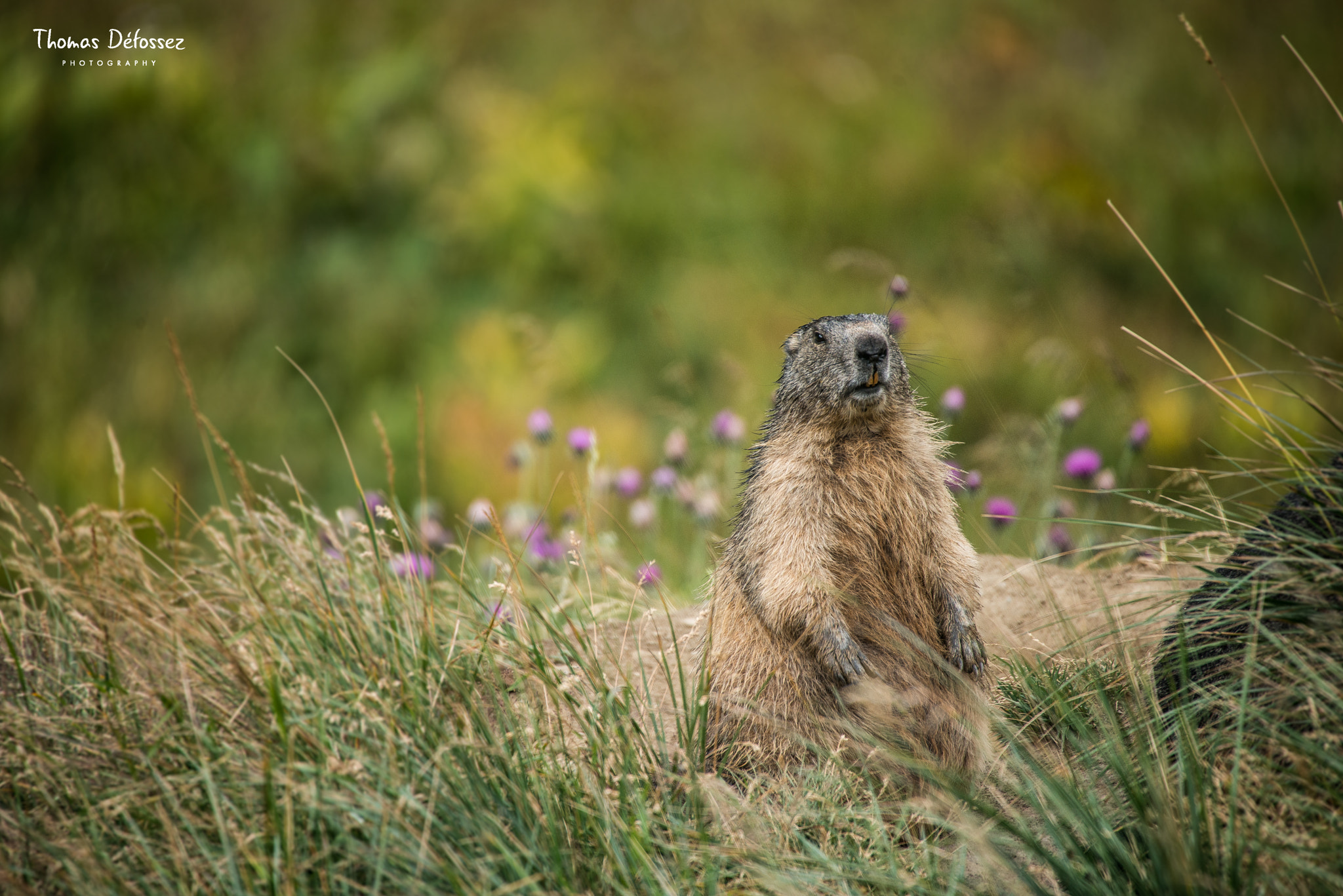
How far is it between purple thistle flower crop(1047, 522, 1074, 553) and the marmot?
1306mm

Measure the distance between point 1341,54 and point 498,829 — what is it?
9396mm

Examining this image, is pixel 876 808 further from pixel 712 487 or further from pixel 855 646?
pixel 712 487

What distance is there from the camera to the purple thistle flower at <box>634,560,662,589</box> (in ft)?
8.52

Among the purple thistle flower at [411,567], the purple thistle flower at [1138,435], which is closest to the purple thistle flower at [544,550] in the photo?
the purple thistle flower at [411,567]

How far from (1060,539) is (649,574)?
205 cm

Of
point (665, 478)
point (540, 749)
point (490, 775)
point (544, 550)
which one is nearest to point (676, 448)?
point (665, 478)

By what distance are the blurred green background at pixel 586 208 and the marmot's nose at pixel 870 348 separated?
326 cm

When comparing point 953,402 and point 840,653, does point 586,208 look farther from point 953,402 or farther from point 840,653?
point 840,653

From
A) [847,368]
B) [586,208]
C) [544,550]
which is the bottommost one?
[544,550]

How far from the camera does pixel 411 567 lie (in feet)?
8.14

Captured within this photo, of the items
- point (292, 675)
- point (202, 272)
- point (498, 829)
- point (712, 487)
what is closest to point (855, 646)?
point (498, 829)

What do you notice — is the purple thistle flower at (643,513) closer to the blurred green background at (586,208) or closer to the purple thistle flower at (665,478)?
the purple thistle flower at (665,478)

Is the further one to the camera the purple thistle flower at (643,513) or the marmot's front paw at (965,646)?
the purple thistle flower at (643,513)

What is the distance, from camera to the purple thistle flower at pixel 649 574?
260 cm
